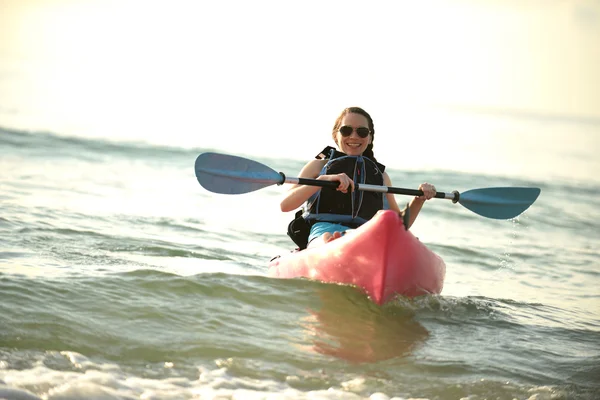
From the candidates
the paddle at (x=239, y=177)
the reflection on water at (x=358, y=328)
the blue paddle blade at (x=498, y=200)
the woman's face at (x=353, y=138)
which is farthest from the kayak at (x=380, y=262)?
the blue paddle blade at (x=498, y=200)

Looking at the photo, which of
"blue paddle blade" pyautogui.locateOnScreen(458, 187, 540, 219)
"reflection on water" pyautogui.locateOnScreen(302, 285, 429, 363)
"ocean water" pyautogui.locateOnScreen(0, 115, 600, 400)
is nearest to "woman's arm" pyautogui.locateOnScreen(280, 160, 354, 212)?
"ocean water" pyautogui.locateOnScreen(0, 115, 600, 400)

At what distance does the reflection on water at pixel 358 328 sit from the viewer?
4.59m

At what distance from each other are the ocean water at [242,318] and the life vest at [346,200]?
1.86 feet

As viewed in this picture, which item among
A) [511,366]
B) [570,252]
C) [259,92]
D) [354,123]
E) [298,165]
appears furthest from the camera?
[259,92]

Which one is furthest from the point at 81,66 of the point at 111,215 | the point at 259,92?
the point at 111,215

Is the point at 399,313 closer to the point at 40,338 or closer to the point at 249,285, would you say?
the point at 249,285

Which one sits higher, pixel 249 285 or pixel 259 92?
pixel 259 92

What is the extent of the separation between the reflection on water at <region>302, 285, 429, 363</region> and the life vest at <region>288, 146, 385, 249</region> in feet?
2.19

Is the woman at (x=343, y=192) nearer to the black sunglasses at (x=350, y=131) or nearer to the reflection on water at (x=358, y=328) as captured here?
the black sunglasses at (x=350, y=131)

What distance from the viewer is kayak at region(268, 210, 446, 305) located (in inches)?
195

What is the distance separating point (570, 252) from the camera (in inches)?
377

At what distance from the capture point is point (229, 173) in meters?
6.04

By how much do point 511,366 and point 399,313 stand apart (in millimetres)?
854

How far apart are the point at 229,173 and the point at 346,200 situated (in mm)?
811
